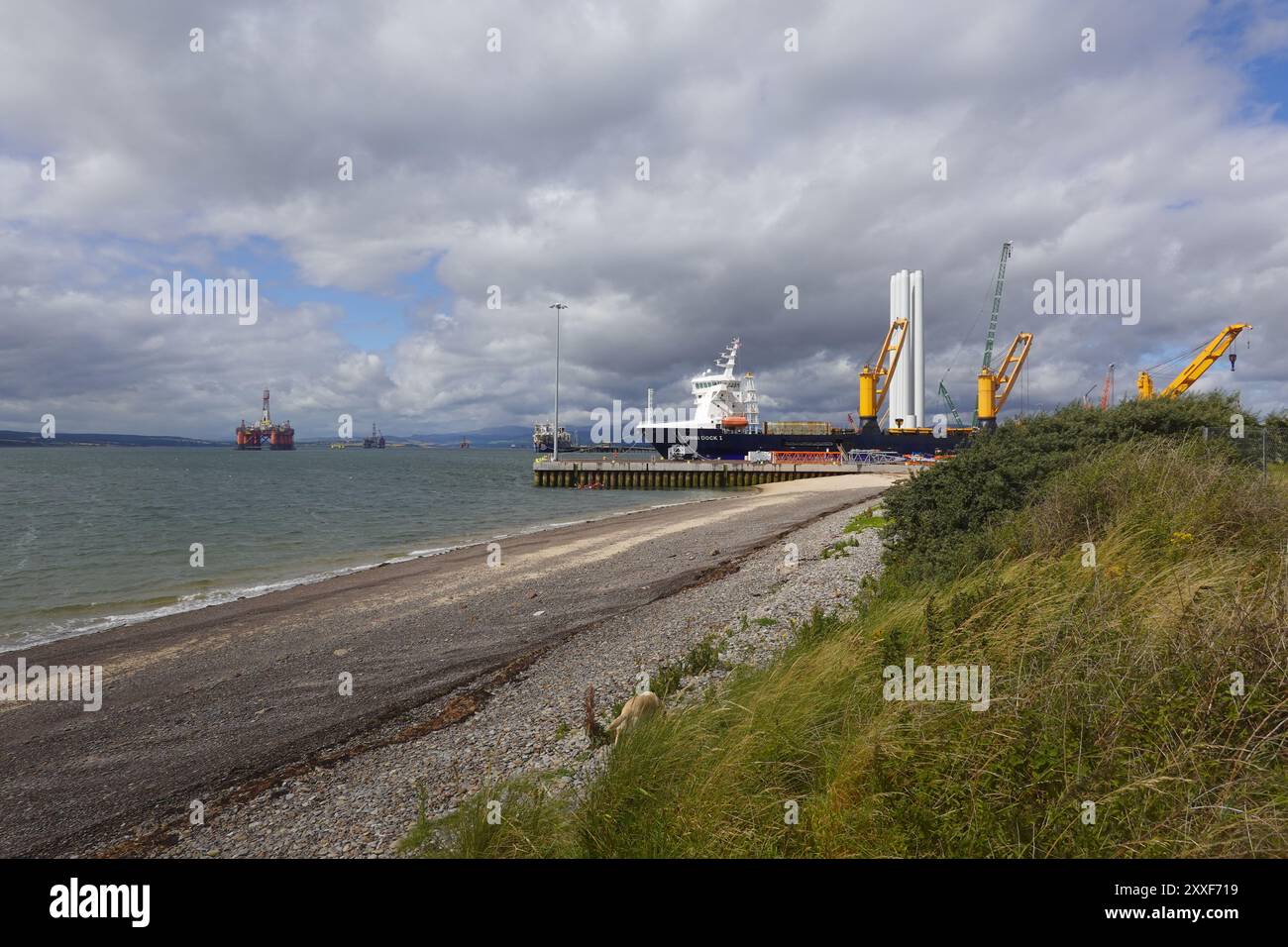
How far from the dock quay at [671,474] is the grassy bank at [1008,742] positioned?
Result: 52.6 m

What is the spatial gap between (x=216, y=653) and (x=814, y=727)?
11003mm

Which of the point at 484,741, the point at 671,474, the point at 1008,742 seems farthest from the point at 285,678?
the point at 671,474

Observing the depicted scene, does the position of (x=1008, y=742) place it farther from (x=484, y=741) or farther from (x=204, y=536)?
(x=204, y=536)

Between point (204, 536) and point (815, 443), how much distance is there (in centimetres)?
6492

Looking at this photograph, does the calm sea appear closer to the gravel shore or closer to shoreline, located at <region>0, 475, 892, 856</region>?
shoreline, located at <region>0, 475, 892, 856</region>

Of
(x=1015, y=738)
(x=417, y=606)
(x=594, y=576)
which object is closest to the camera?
(x=1015, y=738)

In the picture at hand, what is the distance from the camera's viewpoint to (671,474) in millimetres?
59031

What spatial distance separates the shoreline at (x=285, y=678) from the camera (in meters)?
6.59

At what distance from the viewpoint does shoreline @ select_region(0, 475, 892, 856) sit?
6.59m

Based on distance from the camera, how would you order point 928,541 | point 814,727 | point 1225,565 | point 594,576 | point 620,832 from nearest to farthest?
point 620,832 → point 814,727 → point 1225,565 → point 928,541 → point 594,576
